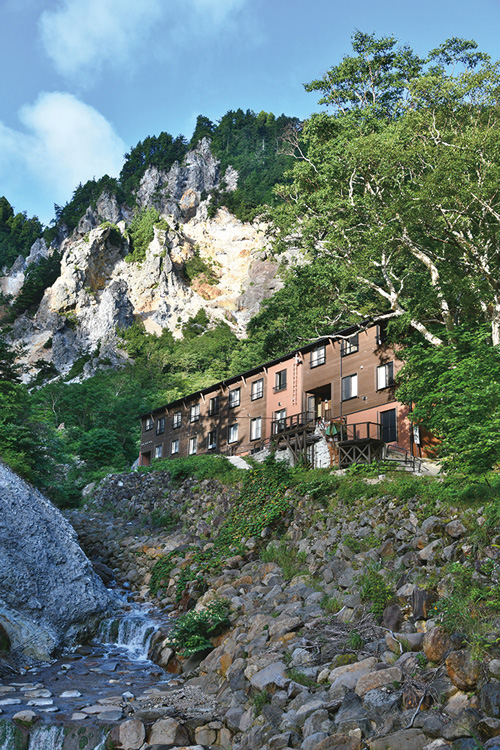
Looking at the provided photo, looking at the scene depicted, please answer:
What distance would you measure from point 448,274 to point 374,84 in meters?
13.0

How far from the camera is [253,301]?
91125 millimetres

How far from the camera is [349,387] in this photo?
31.5 meters

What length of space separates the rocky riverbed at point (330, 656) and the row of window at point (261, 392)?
12.0m

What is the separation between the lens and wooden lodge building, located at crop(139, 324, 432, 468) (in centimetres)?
2716

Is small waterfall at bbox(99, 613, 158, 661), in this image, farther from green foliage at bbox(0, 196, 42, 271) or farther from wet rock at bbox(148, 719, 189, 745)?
green foliage at bbox(0, 196, 42, 271)

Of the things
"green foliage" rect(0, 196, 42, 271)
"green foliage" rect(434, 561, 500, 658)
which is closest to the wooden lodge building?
"green foliage" rect(434, 561, 500, 658)

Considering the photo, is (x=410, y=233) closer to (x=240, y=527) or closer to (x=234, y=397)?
(x=240, y=527)

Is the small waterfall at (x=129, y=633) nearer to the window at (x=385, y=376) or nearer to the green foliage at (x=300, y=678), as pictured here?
the green foliage at (x=300, y=678)

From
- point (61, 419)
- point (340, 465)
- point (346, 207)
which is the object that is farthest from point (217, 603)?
point (61, 419)

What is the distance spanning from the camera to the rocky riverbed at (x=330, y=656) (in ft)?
26.7

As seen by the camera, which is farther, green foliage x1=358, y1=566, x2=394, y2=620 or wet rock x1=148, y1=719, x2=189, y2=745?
green foliage x1=358, y1=566, x2=394, y2=620

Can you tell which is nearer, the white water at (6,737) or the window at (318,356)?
the white water at (6,737)

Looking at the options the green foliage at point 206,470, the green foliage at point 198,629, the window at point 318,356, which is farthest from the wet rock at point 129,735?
the window at point 318,356

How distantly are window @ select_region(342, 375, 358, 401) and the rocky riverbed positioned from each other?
1258cm
